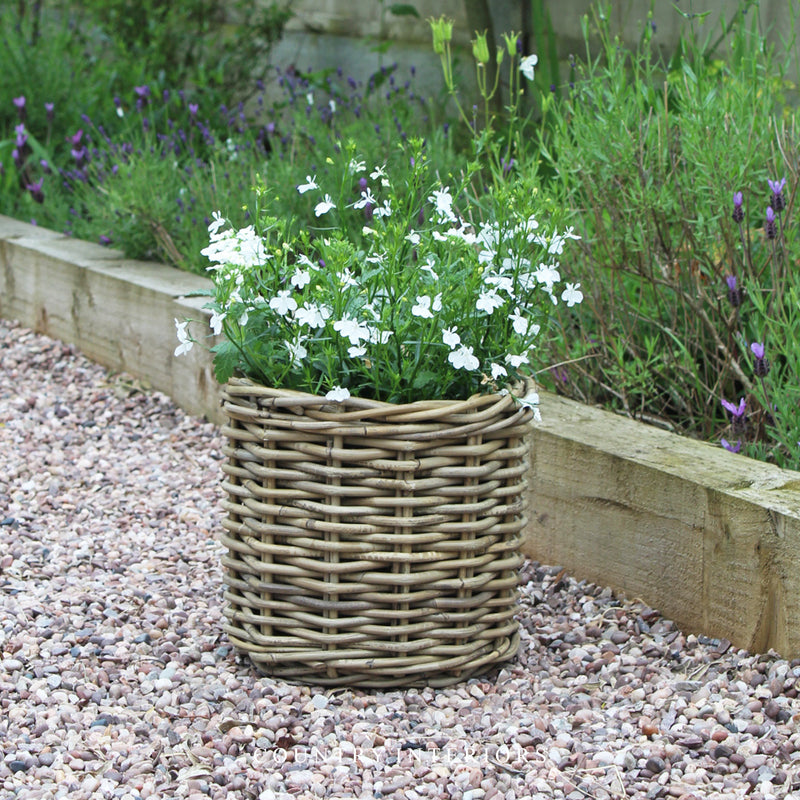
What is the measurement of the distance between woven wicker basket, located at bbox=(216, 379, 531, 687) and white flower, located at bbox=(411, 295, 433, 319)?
5.9 inches

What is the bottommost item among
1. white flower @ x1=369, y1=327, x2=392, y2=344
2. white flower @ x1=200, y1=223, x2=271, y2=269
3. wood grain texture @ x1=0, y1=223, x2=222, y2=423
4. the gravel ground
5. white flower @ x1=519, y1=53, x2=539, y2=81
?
the gravel ground

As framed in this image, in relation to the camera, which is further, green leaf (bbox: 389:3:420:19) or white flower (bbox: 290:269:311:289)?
green leaf (bbox: 389:3:420:19)

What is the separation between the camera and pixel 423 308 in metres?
1.91

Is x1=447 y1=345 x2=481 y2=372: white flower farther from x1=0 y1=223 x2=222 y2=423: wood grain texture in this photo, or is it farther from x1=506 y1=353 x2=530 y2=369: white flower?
x1=0 y1=223 x2=222 y2=423: wood grain texture

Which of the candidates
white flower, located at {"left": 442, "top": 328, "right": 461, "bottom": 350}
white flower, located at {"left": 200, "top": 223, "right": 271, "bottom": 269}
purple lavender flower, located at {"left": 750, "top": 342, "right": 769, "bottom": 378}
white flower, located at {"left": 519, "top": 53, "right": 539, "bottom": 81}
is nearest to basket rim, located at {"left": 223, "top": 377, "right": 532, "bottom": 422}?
white flower, located at {"left": 442, "top": 328, "right": 461, "bottom": 350}

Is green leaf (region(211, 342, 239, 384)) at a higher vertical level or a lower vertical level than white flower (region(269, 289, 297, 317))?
lower

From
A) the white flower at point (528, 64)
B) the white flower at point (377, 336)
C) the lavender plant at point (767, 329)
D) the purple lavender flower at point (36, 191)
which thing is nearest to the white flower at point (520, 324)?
the white flower at point (377, 336)

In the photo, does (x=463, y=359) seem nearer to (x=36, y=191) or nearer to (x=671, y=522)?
(x=671, y=522)

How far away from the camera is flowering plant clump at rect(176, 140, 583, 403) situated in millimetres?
1964

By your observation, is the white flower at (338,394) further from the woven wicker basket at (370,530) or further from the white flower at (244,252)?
the white flower at (244,252)

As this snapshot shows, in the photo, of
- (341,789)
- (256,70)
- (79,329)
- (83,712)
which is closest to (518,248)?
(341,789)

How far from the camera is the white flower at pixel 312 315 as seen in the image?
1.93 metres

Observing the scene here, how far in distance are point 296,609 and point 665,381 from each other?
137 centimetres

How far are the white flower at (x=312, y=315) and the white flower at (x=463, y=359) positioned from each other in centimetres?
23
